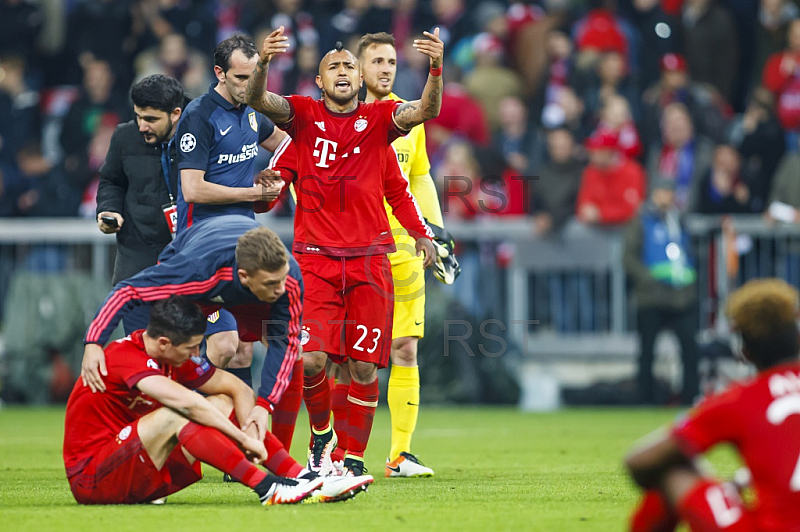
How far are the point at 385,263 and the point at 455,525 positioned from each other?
2636 millimetres

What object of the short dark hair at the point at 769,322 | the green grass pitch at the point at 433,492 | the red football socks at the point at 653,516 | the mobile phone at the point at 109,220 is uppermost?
the mobile phone at the point at 109,220

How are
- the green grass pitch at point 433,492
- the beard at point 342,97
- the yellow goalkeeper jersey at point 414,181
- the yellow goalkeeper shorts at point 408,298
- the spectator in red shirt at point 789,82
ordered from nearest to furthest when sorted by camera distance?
the green grass pitch at point 433,492
the beard at point 342,97
the yellow goalkeeper shorts at point 408,298
the yellow goalkeeper jersey at point 414,181
the spectator in red shirt at point 789,82

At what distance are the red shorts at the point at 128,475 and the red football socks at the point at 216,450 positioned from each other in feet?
0.82

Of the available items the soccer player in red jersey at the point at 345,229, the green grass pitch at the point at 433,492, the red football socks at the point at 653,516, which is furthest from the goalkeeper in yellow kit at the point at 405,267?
the red football socks at the point at 653,516

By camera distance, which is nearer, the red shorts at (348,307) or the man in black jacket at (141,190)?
the red shorts at (348,307)

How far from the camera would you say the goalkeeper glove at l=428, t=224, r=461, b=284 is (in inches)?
348

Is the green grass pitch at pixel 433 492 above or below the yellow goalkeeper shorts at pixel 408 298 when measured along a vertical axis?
below

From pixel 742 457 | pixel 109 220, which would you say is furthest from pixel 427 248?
pixel 742 457

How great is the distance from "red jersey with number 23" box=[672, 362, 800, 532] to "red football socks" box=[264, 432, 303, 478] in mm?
2704

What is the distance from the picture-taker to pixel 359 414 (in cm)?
781

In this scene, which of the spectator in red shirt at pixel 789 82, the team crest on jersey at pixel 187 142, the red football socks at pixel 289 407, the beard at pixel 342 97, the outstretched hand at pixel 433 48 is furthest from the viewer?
the spectator in red shirt at pixel 789 82

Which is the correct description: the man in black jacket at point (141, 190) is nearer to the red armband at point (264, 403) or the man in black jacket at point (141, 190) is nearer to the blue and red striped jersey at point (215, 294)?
the blue and red striped jersey at point (215, 294)

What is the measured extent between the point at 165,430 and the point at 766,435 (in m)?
3.11

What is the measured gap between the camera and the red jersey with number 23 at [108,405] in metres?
6.04
